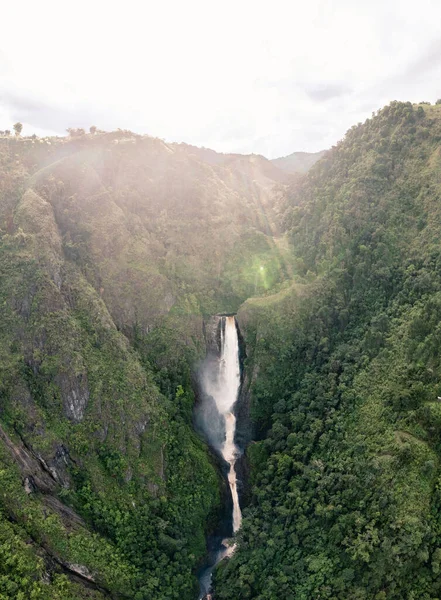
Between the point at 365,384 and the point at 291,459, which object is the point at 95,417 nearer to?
the point at 291,459

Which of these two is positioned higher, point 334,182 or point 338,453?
point 334,182

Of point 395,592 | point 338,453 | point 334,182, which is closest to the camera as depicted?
point 395,592

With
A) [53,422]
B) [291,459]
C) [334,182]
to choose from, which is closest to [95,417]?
[53,422]

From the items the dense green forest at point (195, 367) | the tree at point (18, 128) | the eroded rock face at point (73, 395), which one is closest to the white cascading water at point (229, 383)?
the dense green forest at point (195, 367)

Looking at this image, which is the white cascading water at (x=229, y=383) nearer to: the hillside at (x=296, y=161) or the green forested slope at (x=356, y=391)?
the green forested slope at (x=356, y=391)

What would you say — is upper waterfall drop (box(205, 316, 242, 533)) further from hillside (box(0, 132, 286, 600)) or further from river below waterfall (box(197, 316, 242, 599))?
hillside (box(0, 132, 286, 600))

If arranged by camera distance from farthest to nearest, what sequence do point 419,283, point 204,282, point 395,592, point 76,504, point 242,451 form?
point 204,282 < point 242,451 < point 419,283 < point 76,504 < point 395,592
